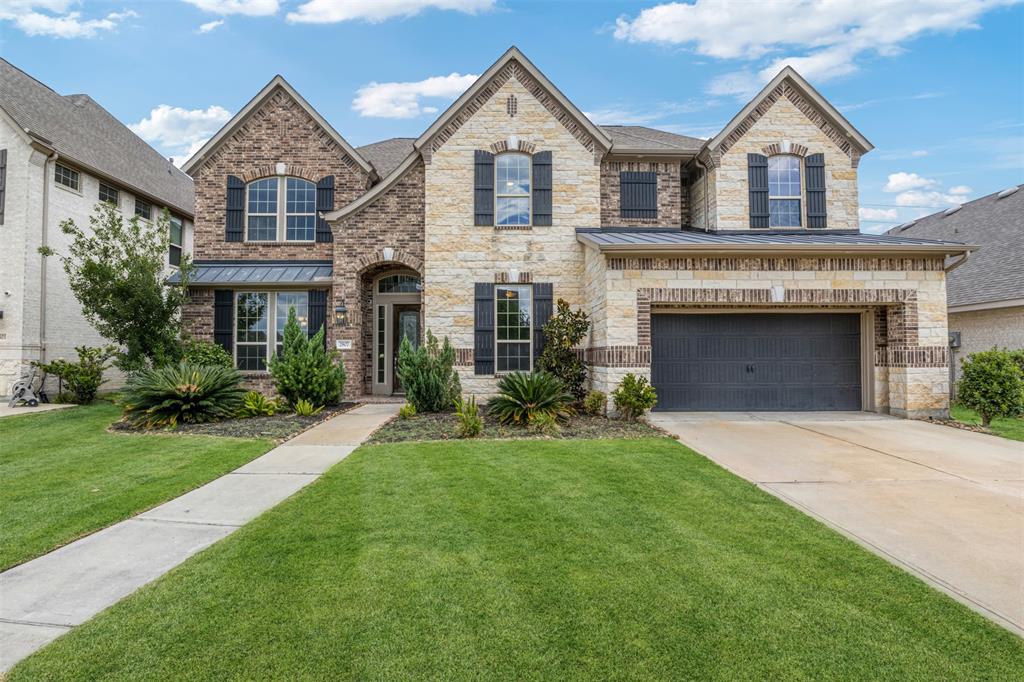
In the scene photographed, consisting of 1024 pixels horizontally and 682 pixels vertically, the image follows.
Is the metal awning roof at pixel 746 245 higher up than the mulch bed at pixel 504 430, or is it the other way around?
the metal awning roof at pixel 746 245

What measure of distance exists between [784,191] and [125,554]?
14.7 meters

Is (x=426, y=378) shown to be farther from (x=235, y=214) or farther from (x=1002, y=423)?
(x=1002, y=423)

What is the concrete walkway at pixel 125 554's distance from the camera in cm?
284

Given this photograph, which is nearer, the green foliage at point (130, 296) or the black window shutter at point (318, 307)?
the green foliage at point (130, 296)

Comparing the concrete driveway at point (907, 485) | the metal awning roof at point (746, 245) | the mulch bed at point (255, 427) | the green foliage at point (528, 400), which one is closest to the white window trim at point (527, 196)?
the metal awning roof at point (746, 245)

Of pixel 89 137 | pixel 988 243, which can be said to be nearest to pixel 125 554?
pixel 89 137

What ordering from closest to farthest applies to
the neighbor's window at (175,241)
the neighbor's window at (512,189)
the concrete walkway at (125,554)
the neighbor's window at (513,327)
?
the concrete walkway at (125,554) < the neighbor's window at (513,327) < the neighbor's window at (512,189) < the neighbor's window at (175,241)

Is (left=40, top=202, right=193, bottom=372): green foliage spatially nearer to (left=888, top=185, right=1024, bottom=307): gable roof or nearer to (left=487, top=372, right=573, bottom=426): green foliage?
(left=487, top=372, right=573, bottom=426): green foliage

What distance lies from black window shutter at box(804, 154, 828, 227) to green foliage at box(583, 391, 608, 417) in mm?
7708

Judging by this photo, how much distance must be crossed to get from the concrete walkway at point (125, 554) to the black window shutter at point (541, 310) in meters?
6.28

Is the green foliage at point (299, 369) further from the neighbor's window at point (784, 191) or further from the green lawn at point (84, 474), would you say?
the neighbor's window at point (784, 191)

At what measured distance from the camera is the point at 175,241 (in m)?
17.8

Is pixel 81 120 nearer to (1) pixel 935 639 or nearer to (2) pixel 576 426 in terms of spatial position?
(2) pixel 576 426

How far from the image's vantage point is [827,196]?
12602 mm
